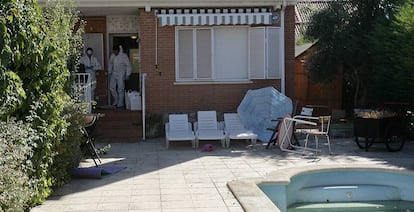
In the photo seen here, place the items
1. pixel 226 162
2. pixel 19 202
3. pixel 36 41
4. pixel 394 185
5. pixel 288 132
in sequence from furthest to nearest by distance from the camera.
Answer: pixel 288 132 < pixel 226 162 < pixel 394 185 < pixel 36 41 < pixel 19 202

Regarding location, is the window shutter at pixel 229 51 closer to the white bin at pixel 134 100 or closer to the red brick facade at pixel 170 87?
the red brick facade at pixel 170 87

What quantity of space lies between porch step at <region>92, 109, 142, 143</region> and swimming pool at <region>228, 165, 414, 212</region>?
6460 mm

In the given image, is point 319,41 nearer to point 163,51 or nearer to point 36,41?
point 163,51

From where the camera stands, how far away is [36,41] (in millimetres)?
6992

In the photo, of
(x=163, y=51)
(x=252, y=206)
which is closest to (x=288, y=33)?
(x=163, y=51)

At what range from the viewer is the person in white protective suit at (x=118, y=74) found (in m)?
17.8

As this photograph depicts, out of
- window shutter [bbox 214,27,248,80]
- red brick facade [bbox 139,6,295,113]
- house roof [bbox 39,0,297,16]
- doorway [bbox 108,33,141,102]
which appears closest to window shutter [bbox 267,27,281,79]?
red brick facade [bbox 139,6,295,113]

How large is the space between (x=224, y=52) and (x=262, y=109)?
95.7 inches

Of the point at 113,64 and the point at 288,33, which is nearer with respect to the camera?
the point at 288,33

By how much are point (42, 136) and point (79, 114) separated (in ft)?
6.63

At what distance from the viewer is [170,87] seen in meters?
16.2

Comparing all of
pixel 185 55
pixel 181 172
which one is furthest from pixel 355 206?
pixel 185 55

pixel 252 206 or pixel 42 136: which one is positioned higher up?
pixel 42 136

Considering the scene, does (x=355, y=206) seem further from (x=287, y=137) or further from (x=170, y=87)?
(x=170, y=87)
